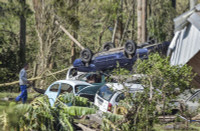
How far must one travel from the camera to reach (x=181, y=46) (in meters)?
15.6

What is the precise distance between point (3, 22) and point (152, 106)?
21763 millimetres

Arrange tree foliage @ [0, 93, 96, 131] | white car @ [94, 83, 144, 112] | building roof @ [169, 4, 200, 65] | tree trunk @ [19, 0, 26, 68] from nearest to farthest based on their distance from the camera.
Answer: tree foliage @ [0, 93, 96, 131], white car @ [94, 83, 144, 112], building roof @ [169, 4, 200, 65], tree trunk @ [19, 0, 26, 68]

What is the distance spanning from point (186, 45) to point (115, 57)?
4.04 m

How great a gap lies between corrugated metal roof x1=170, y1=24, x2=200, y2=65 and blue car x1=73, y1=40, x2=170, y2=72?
2.16m

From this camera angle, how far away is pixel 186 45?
15266mm

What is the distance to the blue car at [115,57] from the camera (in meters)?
18.1

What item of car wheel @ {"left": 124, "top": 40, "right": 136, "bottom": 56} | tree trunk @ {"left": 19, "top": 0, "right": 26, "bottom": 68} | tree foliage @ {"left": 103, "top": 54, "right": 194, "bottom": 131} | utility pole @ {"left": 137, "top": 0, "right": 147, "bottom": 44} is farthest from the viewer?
tree trunk @ {"left": 19, "top": 0, "right": 26, "bottom": 68}

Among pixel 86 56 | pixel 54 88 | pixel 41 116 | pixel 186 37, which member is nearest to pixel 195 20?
pixel 186 37

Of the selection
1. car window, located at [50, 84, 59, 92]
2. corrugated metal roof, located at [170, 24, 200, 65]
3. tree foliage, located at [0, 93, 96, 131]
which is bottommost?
tree foliage, located at [0, 93, 96, 131]

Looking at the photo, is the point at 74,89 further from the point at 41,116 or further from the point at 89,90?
the point at 41,116

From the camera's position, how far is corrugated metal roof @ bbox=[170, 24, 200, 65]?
47.9ft

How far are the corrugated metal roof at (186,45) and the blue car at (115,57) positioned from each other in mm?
Answer: 2156

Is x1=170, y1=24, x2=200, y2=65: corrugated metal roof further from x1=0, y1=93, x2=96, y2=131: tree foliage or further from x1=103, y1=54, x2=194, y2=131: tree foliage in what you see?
x1=0, y1=93, x2=96, y2=131: tree foliage

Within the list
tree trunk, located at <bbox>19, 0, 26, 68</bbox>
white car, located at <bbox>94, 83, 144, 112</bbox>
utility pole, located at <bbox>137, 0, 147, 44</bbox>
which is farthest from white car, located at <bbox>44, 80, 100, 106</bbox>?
tree trunk, located at <bbox>19, 0, 26, 68</bbox>
